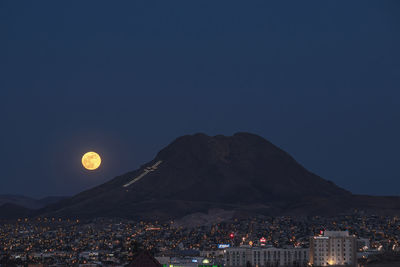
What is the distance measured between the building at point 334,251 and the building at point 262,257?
4328 mm

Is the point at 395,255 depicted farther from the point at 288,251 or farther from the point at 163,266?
the point at 163,266

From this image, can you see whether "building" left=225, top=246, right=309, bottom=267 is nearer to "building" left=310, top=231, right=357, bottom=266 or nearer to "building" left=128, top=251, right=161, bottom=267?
"building" left=310, top=231, right=357, bottom=266

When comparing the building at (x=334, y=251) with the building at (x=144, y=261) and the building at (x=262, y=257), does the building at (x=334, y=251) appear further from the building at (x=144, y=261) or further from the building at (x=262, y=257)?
the building at (x=144, y=261)

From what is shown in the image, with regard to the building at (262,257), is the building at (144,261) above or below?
below

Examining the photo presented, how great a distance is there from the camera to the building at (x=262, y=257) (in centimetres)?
18506

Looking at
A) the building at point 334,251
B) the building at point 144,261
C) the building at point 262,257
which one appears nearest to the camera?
the building at point 144,261

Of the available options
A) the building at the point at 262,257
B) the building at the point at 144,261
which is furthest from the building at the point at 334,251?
the building at the point at 144,261

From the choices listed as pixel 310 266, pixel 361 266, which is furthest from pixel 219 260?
pixel 361 266

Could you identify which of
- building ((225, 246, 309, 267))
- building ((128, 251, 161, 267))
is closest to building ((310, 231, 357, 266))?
building ((225, 246, 309, 267))

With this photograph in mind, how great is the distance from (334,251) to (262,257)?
48.9 ft

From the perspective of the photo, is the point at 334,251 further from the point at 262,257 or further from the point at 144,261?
the point at 144,261

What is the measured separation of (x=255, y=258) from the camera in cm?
18675

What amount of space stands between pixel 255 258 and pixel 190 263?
1377 cm

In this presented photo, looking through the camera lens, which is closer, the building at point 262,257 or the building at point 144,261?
the building at point 144,261
